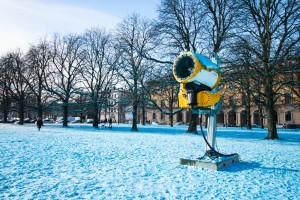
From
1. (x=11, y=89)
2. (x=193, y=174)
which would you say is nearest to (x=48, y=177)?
(x=193, y=174)

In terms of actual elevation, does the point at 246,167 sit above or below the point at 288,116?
below

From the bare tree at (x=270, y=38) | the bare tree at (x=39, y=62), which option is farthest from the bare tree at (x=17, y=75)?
the bare tree at (x=270, y=38)

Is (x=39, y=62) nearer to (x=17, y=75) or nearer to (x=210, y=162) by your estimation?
(x=17, y=75)

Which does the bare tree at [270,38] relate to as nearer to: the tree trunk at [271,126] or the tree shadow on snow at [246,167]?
the tree trunk at [271,126]

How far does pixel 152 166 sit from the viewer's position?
792 centimetres

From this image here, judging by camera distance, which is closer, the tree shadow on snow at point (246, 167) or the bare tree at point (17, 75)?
the tree shadow on snow at point (246, 167)

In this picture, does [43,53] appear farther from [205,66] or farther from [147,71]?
[205,66]

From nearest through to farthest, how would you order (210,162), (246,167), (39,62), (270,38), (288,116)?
(210,162), (246,167), (270,38), (39,62), (288,116)

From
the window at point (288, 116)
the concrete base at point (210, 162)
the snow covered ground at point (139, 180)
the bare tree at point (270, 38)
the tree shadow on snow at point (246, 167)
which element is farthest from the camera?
the window at point (288, 116)

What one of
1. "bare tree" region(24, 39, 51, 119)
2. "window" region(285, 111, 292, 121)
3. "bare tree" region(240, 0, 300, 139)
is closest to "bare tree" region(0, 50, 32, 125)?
"bare tree" region(24, 39, 51, 119)

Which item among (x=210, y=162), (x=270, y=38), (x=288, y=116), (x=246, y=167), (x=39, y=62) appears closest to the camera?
(x=210, y=162)

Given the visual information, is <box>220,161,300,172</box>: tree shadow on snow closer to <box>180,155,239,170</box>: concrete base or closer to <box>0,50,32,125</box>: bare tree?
<box>180,155,239,170</box>: concrete base

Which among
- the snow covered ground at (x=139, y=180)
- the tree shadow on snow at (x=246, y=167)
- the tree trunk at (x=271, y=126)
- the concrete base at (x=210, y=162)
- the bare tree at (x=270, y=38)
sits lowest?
the tree shadow on snow at (x=246, y=167)

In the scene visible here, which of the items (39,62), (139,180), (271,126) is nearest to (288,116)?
(271,126)
